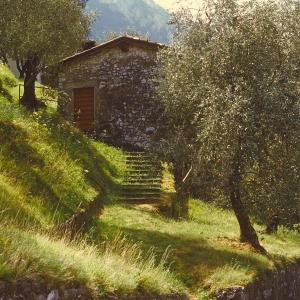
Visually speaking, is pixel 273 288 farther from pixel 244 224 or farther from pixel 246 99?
A: pixel 246 99

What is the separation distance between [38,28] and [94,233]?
26.8 ft

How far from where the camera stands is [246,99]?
11.5 m

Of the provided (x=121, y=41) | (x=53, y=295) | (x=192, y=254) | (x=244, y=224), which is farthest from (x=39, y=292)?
(x=121, y=41)

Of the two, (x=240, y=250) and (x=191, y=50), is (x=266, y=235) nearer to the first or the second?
(x=240, y=250)

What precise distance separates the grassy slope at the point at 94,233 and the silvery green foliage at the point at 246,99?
6.47ft

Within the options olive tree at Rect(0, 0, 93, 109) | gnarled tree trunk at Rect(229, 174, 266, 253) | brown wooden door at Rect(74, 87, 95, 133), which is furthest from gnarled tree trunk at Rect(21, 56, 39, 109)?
gnarled tree trunk at Rect(229, 174, 266, 253)

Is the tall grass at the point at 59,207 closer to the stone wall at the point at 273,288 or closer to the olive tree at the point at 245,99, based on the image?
the stone wall at the point at 273,288

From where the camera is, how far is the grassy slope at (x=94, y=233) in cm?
771

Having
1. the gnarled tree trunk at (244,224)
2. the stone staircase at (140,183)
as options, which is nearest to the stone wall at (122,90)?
the stone staircase at (140,183)

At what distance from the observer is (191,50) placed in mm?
13469

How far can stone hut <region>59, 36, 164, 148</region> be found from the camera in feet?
80.6

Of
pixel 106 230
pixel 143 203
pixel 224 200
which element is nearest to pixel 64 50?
pixel 143 203

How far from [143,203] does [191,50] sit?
691 cm

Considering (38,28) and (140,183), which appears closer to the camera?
(38,28)
